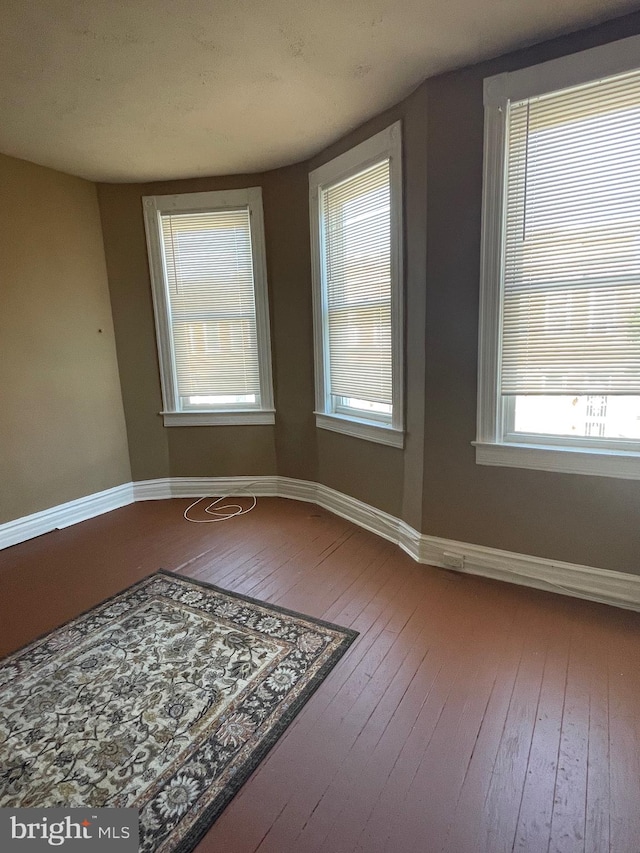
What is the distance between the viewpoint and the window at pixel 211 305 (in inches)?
142

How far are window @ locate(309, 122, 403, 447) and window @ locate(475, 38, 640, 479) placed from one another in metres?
0.58

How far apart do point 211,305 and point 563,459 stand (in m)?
2.88

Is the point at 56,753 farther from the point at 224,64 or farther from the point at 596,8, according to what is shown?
the point at 596,8

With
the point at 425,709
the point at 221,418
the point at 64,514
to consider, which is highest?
the point at 221,418

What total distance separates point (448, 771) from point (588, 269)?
2134 millimetres

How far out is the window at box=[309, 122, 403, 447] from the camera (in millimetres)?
2715

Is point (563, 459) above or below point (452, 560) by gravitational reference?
above

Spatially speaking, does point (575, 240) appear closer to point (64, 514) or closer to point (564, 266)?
point (564, 266)

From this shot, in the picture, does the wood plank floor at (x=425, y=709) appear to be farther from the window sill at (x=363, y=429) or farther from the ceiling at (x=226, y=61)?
the ceiling at (x=226, y=61)

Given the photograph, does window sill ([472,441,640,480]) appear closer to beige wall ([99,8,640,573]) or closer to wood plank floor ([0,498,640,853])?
beige wall ([99,8,640,573])

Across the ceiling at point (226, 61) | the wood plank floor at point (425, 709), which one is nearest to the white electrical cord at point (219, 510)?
the wood plank floor at point (425, 709)

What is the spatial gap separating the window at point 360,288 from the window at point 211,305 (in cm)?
59

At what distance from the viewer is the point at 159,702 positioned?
172 centimetres

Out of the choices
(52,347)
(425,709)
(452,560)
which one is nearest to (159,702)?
(425,709)
